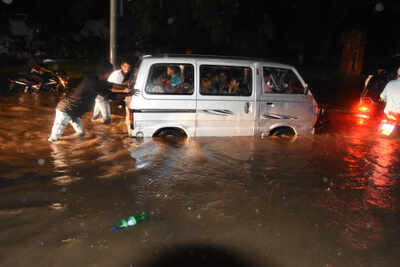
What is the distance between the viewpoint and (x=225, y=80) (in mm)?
7090

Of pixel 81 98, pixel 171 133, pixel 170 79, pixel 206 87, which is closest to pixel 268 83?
pixel 206 87

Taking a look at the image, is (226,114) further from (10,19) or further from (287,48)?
(10,19)

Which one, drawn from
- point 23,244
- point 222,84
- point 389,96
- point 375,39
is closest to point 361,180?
point 389,96

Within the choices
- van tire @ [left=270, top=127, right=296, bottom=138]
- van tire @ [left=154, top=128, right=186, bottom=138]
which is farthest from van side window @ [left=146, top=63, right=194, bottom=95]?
van tire @ [left=270, top=127, right=296, bottom=138]

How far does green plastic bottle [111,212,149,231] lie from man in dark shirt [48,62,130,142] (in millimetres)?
3418

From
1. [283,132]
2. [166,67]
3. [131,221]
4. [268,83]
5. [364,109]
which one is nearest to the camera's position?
[131,221]

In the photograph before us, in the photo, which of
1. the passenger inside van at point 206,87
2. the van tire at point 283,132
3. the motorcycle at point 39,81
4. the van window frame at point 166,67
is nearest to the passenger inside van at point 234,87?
the passenger inside van at point 206,87

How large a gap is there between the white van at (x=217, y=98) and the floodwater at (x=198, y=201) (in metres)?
0.45

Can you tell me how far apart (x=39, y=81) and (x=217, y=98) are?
31.7 ft

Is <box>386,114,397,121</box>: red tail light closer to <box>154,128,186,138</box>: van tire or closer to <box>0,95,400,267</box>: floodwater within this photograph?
<box>0,95,400,267</box>: floodwater

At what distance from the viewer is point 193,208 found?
4.79m

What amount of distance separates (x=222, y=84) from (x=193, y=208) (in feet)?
10.0

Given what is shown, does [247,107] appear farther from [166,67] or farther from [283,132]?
[166,67]

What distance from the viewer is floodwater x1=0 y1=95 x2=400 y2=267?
3754 mm
